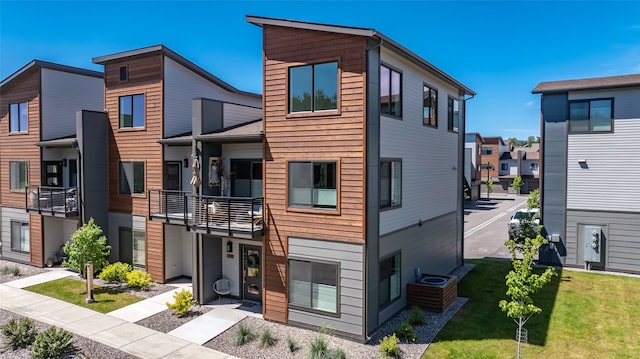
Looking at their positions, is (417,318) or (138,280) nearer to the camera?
(417,318)

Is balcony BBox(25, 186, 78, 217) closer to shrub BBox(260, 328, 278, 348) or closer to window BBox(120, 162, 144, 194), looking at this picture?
window BBox(120, 162, 144, 194)

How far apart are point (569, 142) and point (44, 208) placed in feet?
85.1

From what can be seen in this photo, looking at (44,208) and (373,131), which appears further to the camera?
(44,208)

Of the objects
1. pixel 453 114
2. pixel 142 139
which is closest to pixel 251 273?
pixel 142 139

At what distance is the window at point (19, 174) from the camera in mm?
22078

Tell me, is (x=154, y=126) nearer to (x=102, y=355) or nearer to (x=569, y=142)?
(x=102, y=355)

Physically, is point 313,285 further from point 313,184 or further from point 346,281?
point 313,184

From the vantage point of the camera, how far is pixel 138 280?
1700 centimetres

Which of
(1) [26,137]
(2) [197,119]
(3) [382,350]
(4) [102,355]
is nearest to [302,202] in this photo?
(3) [382,350]

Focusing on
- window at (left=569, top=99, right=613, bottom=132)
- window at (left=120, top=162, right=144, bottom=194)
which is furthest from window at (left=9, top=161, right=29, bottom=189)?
window at (left=569, top=99, right=613, bottom=132)

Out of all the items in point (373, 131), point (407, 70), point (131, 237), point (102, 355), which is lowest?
point (102, 355)

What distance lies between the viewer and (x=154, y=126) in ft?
59.8

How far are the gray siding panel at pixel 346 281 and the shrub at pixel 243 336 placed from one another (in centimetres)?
190

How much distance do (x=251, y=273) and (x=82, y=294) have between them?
7.17m
